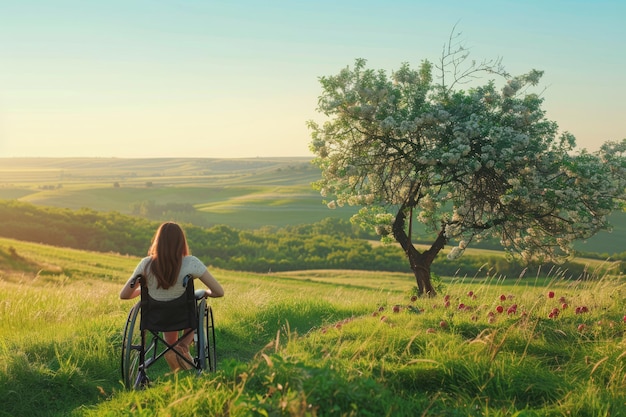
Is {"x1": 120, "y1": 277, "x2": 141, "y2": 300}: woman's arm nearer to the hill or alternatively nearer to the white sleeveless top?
the white sleeveless top

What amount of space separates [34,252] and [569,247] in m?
28.5

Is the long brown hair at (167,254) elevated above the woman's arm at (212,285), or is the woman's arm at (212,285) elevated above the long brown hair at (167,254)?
the long brown hair at (167,254)

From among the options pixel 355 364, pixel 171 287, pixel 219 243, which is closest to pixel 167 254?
pixel 171 287

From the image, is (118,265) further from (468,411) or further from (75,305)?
(468,411)

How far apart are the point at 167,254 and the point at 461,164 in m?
8.61

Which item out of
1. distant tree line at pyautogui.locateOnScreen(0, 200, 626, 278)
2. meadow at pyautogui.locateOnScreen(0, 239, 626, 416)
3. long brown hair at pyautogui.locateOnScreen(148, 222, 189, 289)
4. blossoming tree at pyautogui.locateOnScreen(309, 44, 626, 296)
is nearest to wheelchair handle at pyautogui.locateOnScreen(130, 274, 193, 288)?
long brown hair at pyautogui.locateOnScreen(148, 222, 189, 289)

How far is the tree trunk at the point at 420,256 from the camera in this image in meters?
14.9

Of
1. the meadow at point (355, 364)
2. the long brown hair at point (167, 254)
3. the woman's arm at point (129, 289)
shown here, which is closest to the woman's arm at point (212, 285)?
the long brown hair at point (167, 254)

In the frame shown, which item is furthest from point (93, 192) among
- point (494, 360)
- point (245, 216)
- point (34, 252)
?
point (494, 360)

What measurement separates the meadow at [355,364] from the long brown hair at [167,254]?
1018 mm

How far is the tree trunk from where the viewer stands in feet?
48.9

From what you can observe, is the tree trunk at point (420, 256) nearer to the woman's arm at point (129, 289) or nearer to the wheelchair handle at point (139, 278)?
the wheelchair handle at point (139, 278)

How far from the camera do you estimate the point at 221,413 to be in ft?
15.0

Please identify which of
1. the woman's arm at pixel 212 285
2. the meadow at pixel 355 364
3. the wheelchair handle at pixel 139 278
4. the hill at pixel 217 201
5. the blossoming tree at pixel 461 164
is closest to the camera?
the meadow at pixel 355 364
